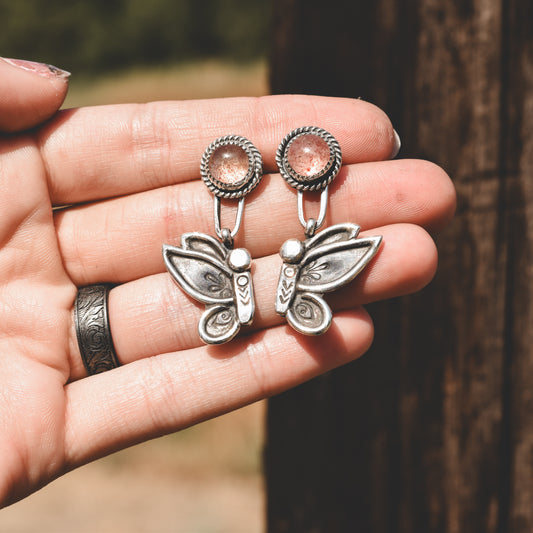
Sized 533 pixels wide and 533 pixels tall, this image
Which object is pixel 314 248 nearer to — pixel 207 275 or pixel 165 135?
pixel 207 275

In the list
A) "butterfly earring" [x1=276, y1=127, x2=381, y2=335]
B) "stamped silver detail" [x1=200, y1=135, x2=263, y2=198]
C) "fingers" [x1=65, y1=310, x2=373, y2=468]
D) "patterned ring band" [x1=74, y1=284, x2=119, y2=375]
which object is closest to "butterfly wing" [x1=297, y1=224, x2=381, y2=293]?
"butterfly earring" [x1=276, y1=127, x2=381, y2=335]

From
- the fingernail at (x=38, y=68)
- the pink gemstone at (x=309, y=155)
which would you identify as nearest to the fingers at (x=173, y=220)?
the pink gemstone at (x=309, y=155)

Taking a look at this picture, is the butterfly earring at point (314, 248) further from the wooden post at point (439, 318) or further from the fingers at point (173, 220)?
the wooden post at point (439, 318)

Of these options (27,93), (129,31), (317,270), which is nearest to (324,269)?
(317,270)

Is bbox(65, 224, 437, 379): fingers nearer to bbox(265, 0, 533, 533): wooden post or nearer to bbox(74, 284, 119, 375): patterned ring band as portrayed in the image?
bbox(74, 284, 119, 375): patterned ring band

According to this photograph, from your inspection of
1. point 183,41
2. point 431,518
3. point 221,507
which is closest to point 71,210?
point 431,518

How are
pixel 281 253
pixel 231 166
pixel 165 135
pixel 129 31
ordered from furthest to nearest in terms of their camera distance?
1. pixel 129 31
2. pixel 165 135
3. pixel 231 166
4. pixel 281 253

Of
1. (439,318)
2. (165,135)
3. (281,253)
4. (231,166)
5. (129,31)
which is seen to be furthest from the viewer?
(129,31)

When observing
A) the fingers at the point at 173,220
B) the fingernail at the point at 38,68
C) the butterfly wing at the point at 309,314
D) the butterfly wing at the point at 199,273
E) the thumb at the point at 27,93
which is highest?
the fingernail at the point at 38,68
